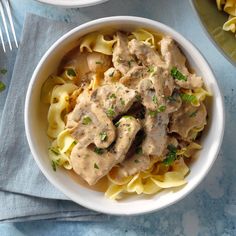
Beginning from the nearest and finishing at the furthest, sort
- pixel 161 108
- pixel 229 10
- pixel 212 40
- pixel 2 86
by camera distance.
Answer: pixel 161 108 < pixel 212 40 < pixel 229 10 < pixel 2 86

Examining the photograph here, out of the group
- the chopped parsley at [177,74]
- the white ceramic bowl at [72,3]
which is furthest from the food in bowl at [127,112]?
the white ceramic bowl at [72,3]

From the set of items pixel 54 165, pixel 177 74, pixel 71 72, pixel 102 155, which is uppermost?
pixel 177 74

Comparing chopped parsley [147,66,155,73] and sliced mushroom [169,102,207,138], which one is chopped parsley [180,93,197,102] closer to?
sliced mushroom [169,102,207,138]

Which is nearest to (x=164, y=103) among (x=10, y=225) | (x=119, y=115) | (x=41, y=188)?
(x=119, y=115)

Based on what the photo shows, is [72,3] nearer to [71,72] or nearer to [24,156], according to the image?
[71,72]

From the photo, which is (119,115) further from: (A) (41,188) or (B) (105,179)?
(A) (41,188)

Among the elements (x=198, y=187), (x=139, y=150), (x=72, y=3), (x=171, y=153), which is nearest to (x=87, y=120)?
(x=139, y=150)
